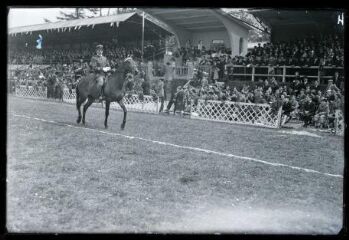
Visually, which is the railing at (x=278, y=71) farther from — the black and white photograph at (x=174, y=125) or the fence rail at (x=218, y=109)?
the fence rail at (x=218, y=109)

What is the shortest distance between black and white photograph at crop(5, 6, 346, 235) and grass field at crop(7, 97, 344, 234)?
0.03 meters

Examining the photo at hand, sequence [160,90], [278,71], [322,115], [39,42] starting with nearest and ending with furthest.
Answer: [39,42]
[322,115]
[160,90]
[278,71]

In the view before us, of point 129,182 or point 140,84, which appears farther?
point 140,84

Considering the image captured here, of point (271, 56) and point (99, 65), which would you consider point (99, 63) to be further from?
point (271, 56)

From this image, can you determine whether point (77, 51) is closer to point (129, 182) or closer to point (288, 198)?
point (129, 182)

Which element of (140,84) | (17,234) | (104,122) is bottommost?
(17,234)

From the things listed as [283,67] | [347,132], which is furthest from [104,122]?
[283,67]

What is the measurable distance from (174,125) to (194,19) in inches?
332

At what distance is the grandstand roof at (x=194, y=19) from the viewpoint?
1867cm

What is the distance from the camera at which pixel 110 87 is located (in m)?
12.5

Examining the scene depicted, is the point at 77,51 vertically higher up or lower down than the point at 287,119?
higher up

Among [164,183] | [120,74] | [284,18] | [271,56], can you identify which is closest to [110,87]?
[120,74]

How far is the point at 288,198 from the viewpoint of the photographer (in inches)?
271

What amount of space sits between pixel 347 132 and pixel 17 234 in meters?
5.16
